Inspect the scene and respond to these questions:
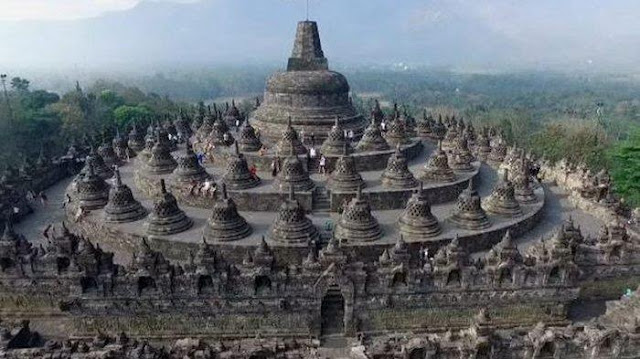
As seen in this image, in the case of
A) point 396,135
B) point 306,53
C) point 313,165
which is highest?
point 306,53

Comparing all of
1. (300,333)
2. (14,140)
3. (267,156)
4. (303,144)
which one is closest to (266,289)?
(300,333)

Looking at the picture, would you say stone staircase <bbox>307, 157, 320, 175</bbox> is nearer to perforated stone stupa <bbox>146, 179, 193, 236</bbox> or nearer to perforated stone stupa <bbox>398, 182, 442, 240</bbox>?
perforated stone stupa <bbox>398, 182, 442, 240</bbox>

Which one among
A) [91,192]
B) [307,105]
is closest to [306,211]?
[307,105]

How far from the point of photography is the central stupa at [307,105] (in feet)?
94.3

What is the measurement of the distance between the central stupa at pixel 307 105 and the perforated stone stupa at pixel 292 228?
399 inches

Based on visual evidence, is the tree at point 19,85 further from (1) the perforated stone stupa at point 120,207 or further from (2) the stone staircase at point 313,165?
(2) the stone staircase at point 313,165

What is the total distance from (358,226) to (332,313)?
140 inches

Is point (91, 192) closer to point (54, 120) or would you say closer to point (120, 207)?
point (120, 207)

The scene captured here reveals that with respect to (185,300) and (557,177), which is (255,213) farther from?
(557,177)

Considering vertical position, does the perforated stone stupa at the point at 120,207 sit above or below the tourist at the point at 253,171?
below

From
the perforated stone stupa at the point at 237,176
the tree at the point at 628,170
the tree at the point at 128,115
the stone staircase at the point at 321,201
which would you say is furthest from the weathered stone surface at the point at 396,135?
the tree at the point at 128,115

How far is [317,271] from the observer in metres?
16.3

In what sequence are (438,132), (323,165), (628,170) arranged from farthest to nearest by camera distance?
(438,132) → (628,170) → (323,165)

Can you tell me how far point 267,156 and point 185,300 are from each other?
35.1 feet
